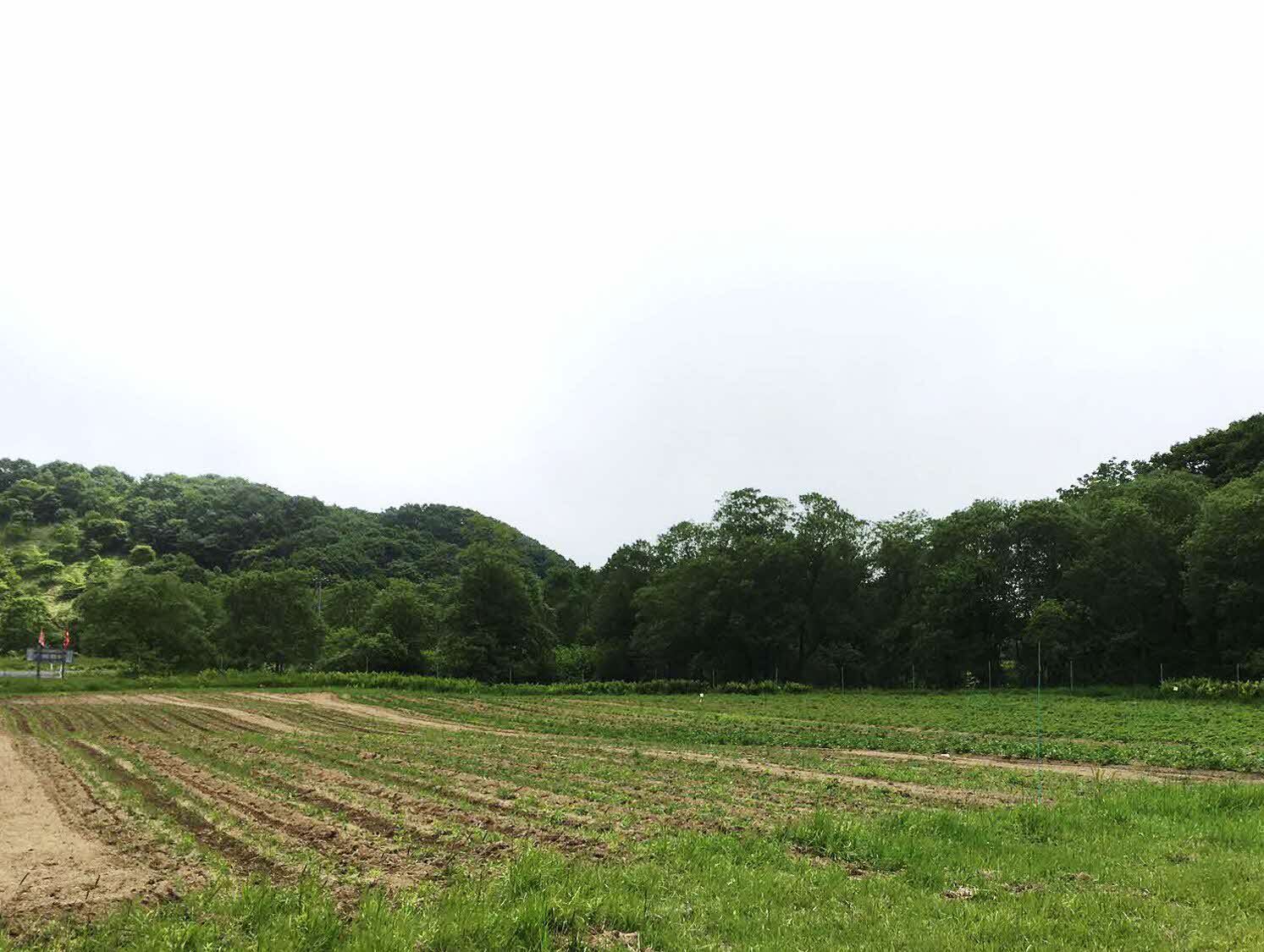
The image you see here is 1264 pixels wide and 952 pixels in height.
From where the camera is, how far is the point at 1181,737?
2542 cm

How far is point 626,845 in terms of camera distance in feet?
32.9

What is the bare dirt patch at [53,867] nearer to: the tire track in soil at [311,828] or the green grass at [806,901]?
the green grass at [806,901]

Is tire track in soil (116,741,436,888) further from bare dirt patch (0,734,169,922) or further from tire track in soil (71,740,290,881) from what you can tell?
bare dirt patch (0,734,169,922)

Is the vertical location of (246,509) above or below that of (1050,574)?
above

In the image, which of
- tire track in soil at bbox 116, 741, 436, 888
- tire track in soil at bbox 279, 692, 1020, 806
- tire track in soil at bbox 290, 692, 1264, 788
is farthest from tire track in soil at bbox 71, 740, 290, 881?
tire track in soil at bbox 290, 692, 1264, 788

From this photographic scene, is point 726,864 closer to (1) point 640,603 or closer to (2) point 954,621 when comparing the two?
(2) point 954,621

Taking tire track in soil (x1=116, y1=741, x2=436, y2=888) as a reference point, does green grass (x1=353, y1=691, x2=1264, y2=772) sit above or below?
below

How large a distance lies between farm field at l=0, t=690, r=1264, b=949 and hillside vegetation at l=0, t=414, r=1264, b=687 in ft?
139

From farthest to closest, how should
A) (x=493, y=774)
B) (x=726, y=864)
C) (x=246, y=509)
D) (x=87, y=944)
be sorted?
(x=246, y=509) → (x=493, y=774) → (x=726, y=864) → (x=87, y=944)

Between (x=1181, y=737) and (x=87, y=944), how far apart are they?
30.4 meters

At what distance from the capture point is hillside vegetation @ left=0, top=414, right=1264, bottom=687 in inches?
2386

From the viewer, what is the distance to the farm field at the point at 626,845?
675 cm

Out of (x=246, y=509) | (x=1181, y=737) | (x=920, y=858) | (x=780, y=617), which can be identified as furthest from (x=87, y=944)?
(x=246, y=509)

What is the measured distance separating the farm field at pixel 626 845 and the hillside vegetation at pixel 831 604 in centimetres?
4244
